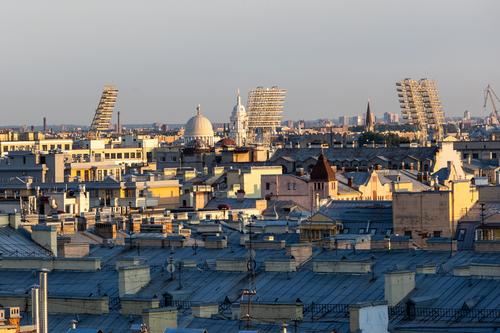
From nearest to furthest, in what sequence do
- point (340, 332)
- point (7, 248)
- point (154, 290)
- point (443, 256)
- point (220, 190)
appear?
point (340, 332), point (154, 290), point (443, 256), point (7, 248), point (220, 190)

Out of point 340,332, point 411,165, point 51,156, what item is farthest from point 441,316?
point 411,165

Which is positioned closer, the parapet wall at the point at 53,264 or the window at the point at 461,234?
the parapet wall at the point at 53,264

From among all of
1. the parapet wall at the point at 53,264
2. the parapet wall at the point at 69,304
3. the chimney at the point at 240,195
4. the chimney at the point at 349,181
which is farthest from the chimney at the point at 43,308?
the chimney at the point at 349,181

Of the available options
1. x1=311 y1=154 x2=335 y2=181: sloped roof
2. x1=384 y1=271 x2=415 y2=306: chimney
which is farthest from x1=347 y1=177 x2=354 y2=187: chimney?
x1=384 y1=271 x2=415 y2=306: chimney

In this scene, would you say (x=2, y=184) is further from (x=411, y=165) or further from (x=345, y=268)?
(x=345, y=268)

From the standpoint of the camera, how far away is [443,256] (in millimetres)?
51812

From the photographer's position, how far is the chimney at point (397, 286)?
139 feet

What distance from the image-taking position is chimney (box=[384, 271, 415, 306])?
139 ft

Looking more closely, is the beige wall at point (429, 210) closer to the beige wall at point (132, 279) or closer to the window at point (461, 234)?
the window at point (461, 234)

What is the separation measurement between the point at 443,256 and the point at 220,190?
53913 mm

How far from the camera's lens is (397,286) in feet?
139

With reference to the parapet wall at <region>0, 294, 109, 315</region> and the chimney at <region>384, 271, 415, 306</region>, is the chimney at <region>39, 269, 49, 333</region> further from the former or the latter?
the chimney at <region>384, 271, 415, 306</region>

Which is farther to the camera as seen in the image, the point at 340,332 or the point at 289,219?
the point at 289,219

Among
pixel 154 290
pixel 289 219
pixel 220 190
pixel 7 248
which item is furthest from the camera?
pixel 220 190
